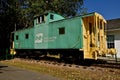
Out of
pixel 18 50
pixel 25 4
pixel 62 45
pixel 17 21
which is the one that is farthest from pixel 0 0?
pixel 62 45

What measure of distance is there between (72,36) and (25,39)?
9571 mm

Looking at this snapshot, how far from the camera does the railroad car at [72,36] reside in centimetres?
1566

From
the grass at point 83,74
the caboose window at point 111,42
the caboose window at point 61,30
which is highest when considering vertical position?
the caboose window at point 61,30

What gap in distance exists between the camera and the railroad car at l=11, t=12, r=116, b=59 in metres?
15.7

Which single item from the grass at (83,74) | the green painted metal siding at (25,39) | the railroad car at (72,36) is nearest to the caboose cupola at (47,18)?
the railroad car at (72,36)

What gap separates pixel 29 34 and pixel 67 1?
2267 cm

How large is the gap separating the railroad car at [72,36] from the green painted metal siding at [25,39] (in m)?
0.84

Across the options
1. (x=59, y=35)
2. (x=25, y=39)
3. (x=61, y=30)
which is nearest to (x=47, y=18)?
(x=61, y=30)

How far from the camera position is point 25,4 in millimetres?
42781

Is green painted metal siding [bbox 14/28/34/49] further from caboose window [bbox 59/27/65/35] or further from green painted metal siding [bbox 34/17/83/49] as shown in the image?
caboose window [bbox 59/27/65/35]

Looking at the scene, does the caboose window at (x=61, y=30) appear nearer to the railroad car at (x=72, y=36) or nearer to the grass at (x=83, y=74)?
the railroad car at (x=72, y=36)

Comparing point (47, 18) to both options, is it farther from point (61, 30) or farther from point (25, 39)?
point (25, 39)

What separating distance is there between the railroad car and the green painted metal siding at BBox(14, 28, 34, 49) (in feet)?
2.76

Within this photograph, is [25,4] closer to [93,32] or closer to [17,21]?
[17,21]
